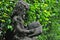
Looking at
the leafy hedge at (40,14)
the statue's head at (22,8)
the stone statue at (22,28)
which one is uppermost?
the statue's head at (22,8)

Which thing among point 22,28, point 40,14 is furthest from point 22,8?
point 40,14

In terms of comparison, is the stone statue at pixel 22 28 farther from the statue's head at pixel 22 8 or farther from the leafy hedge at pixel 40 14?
the leafy hedge at pixel 40 14

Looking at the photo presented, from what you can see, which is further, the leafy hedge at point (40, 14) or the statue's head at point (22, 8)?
the leafy hedge at point (40, 14)

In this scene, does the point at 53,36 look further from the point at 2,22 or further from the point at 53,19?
the point at 2,22

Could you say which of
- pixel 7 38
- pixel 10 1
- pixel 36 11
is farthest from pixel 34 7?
pixel 7 38

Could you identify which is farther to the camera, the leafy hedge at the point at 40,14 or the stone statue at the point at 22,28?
the leafy hedge at the point at 40,14

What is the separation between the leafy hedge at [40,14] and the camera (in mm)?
6832

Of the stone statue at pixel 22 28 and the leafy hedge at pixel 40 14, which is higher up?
the stone statue at pixel 22 28

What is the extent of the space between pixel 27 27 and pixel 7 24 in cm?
172

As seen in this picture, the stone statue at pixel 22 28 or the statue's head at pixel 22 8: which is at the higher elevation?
the statue's head at pixel 22 8

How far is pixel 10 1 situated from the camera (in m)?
7.05

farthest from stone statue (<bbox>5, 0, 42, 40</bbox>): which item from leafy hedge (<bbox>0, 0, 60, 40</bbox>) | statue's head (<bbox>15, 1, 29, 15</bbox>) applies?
leafy hedge (<bbox>0, 0, 60, 40</bbox>)

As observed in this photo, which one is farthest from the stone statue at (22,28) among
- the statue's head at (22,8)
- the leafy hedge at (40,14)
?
the leafy hedge at (40,14)

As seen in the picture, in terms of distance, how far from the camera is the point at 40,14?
7762 millimetres
